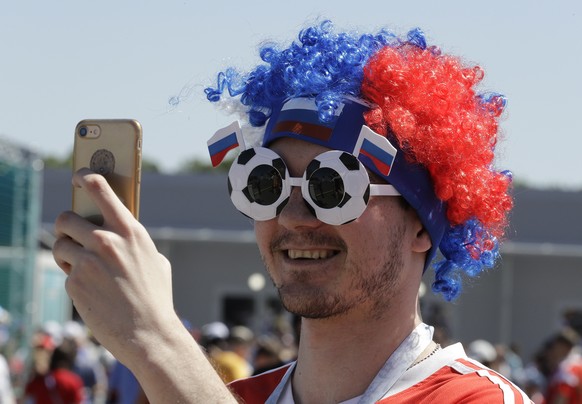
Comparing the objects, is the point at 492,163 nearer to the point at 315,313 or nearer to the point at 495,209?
the point at 495,209

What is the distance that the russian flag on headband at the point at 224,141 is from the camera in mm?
2396

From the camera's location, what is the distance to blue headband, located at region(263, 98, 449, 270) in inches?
84.8

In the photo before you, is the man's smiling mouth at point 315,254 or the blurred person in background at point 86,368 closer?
the man's smiling mouth at point 315,254

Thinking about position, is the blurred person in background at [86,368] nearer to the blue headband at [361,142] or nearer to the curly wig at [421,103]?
the curly wig at [421,103]

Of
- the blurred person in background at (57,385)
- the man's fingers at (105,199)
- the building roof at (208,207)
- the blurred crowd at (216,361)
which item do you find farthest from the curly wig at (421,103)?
the building roof at (208,207)

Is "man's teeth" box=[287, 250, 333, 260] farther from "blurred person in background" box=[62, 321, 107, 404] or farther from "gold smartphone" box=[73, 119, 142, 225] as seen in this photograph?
"blurred person in background" box=[62, 321, 107, 404]

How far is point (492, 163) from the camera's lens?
8.30 ft

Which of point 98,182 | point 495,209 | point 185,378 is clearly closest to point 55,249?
point 98,182

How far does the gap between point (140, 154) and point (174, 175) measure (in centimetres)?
2351

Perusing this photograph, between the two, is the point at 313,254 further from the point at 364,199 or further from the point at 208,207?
the point at 208,207

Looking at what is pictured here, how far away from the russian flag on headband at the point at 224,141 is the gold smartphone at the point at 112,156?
0.73 metres

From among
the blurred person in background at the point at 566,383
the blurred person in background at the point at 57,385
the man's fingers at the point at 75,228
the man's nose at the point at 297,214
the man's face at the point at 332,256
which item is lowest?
the blurred person in background at the point at 57,385

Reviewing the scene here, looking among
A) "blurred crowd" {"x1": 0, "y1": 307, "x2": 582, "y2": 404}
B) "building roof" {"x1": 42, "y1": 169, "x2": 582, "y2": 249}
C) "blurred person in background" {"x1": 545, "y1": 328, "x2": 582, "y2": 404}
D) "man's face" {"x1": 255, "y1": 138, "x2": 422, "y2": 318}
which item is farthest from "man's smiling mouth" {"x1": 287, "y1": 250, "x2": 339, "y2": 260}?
"building roof" {"x1": 42, "y1": 169, "x2": 582, "y2": 249}

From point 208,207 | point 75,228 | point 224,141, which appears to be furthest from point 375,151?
point 208,207
